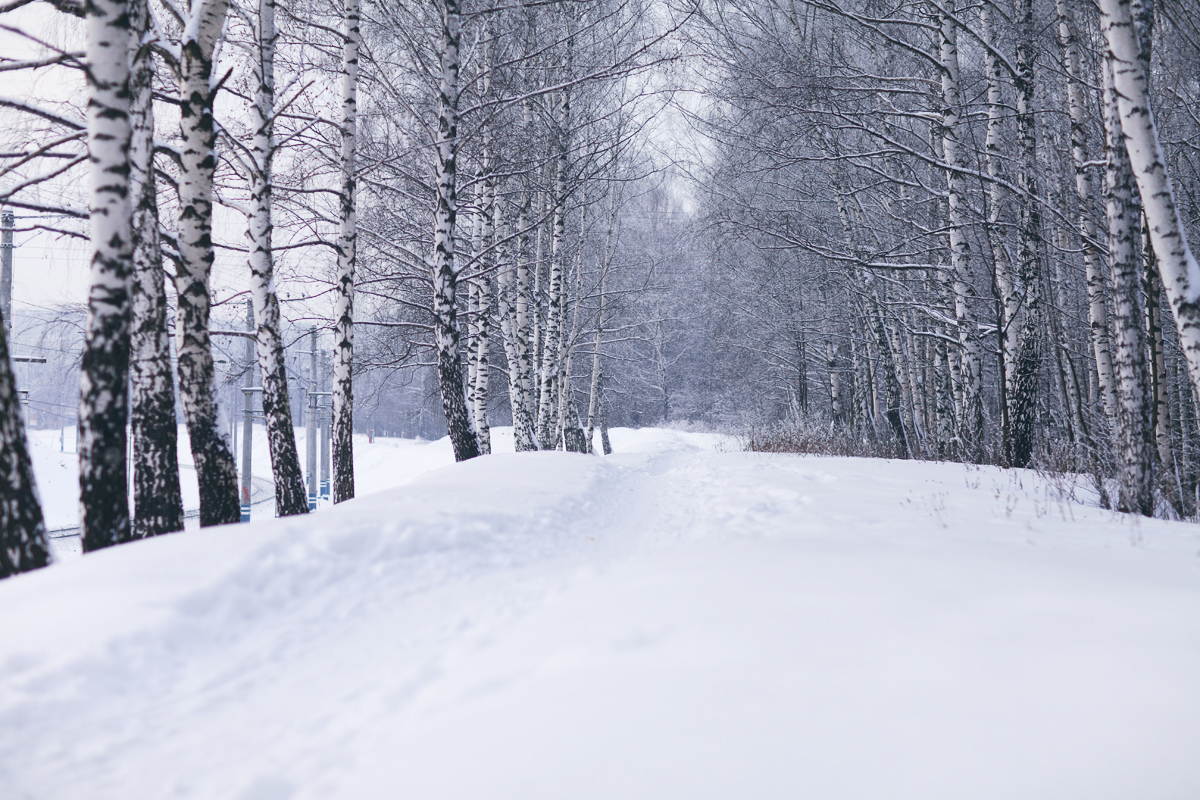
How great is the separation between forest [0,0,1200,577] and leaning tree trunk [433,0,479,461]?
0.04 meters

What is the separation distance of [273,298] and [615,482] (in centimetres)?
484

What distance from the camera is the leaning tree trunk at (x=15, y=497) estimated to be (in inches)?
147

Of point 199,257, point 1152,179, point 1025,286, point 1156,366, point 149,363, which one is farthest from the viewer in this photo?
point 1025,286

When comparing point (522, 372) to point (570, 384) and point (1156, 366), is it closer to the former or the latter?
point (570, 384)

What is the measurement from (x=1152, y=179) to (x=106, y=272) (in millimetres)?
8189

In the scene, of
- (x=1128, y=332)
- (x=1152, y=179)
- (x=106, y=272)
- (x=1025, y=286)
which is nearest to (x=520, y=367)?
(x=1025, y=286)

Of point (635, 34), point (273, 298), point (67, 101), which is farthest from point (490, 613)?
point (635, 34)

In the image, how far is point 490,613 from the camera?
319cm

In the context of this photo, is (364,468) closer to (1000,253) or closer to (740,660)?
(1000,253)

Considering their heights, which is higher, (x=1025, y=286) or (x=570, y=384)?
(x=1025, y=286)

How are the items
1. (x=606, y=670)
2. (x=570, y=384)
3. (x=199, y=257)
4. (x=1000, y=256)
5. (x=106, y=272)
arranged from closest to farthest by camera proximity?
(x=606, y=670) → (x=106, y=272) → (x=199, y=257) → (x=1000, y=256) → (x=570, y=384)

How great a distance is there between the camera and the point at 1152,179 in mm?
5336

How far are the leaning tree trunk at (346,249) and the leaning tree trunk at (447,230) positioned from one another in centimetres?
131

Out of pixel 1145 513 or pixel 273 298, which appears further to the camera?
pixel 273 298
